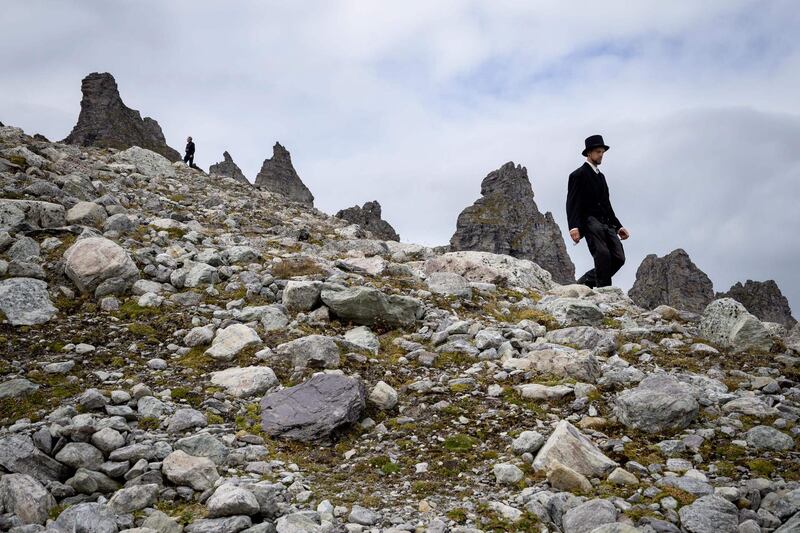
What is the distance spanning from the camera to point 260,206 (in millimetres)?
25109

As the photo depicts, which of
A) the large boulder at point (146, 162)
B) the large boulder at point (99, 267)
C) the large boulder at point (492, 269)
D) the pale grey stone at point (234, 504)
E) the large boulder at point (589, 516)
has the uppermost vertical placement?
the large boulder at point (146, 162)

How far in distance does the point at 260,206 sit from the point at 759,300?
91.2 m

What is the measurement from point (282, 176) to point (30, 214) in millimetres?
109497

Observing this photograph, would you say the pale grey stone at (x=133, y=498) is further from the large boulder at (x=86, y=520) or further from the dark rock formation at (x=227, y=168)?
the dark rock formation at (x=227, y=168)

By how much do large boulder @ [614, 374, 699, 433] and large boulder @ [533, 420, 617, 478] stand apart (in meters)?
0.91

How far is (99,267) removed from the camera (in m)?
10.5

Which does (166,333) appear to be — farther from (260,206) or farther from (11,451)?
(260,206)

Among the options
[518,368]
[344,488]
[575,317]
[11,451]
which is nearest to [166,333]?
[11,451]

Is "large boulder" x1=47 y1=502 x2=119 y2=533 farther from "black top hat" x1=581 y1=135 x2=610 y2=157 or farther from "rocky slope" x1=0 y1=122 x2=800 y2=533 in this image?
"black top hat" x1=581 y1=135 x2=610 y2=157

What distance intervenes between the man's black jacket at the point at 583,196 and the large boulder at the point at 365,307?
4726 mm

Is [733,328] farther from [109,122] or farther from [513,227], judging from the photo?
[513,227]

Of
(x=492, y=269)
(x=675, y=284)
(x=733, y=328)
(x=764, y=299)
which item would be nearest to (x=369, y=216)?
(x=675, y=284)

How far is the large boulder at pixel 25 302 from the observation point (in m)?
9.12

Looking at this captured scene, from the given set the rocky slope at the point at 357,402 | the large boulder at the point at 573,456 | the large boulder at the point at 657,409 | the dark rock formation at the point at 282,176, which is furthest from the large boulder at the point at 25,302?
the dark rock formation at the point at 282,176
